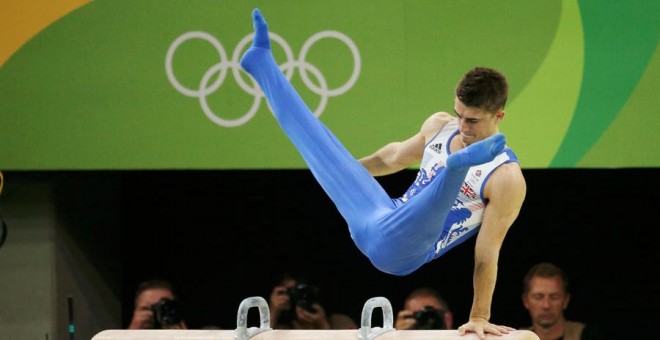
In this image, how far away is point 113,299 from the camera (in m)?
7.23

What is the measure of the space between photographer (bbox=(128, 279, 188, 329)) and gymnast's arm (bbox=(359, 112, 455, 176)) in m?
2.17

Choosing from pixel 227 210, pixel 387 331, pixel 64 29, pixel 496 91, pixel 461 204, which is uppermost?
pixel 64 29

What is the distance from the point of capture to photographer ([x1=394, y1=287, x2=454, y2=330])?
21.7ft

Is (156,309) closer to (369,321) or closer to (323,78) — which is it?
(323,78)

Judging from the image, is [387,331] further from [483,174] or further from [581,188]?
[581,188]

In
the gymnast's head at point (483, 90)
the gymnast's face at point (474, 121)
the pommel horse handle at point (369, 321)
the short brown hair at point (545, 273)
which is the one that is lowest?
the pommel horse handle at point (369, 321)

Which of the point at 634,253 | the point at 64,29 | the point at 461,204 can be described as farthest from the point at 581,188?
the point at 64,29

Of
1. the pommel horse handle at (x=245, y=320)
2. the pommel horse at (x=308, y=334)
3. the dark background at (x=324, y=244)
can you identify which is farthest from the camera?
the dark background at (x=324, y=244)

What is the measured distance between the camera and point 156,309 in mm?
6770

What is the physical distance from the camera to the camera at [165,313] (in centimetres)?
675

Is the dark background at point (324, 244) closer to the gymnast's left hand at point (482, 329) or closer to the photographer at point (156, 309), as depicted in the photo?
the photographer at point (156, 309)

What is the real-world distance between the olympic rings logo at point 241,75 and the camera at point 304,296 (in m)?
1.26

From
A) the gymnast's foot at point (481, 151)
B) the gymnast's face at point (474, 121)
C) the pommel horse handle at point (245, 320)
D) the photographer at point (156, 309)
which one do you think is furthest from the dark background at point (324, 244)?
the gymnast's foot at point (481, 151)

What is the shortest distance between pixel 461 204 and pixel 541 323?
2.23 metres
